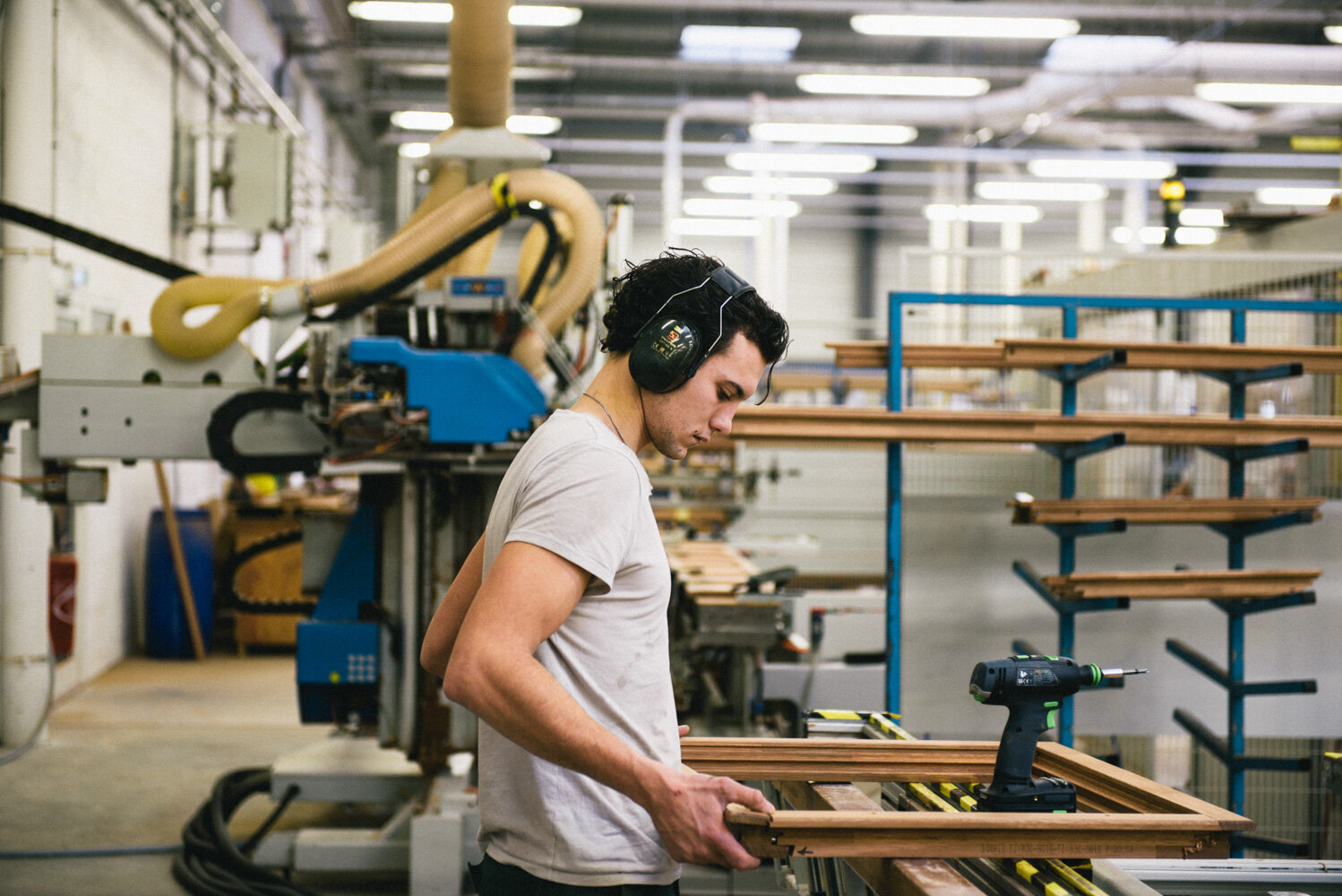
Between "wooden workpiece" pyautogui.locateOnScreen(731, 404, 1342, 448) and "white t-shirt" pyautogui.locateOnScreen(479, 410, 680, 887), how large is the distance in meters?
1.79

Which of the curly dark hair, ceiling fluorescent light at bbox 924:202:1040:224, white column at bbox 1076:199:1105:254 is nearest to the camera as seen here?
the curly dark hair

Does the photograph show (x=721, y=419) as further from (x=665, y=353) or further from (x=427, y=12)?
(x=427, y=12)

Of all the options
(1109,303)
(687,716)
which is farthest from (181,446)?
(1109,303)

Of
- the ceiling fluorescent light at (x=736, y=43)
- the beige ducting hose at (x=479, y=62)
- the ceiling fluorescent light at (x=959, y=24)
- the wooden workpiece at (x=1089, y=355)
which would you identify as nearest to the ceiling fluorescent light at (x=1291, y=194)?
the ceiling fluorescent light at (x=736, y=43)

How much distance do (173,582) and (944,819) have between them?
6983mm

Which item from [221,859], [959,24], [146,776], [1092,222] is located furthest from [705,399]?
[1092,222]

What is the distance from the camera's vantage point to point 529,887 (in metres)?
Result: 1.20

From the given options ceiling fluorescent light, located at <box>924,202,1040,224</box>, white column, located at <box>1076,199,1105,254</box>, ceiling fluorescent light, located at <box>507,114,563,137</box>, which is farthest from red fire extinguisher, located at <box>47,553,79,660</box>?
white column, located at <box>1076,199,1105,254</box>

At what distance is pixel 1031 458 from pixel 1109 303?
1.41m

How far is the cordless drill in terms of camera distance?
1457 mm

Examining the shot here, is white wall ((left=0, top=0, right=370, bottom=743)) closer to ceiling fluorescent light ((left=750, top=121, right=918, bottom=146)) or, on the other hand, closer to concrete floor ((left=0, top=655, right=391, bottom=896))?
concrete floor ((left=0, top=655, right=391, bottom=896))

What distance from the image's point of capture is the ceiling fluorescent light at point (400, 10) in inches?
269

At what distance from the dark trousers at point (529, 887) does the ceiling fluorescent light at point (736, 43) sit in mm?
8040

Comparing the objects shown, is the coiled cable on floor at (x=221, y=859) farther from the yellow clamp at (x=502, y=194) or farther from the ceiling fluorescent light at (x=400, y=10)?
the ceiling fluorescent light at (x=400, y=10)
